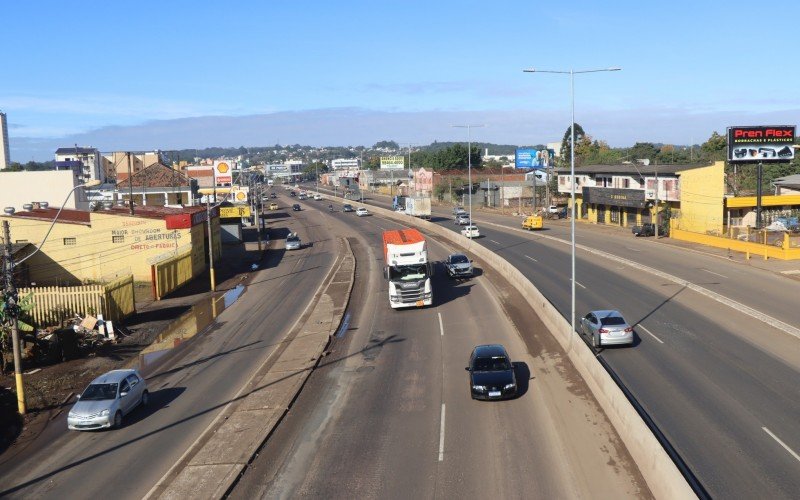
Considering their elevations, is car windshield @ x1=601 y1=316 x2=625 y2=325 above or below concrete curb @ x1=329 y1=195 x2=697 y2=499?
above

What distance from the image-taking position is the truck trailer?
36656mm

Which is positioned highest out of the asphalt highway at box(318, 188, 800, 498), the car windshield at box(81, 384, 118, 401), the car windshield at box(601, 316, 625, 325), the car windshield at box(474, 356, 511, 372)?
the car windshield at box(601, 316, 625, 325)

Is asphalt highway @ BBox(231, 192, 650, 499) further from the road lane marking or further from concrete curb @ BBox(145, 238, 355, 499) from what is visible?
the road lane marking

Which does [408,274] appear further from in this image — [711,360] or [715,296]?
[715,296]

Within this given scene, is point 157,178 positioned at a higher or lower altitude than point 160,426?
higher

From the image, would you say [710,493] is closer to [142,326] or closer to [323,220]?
→ [142,326]

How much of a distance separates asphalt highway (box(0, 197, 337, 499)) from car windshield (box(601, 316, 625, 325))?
14.7m

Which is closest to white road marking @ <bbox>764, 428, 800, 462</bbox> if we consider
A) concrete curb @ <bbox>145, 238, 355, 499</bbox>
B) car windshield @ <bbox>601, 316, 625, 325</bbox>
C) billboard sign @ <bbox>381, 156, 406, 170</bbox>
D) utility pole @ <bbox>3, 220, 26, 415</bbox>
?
concrete curb @ <bbox>145, 238, 355, 499</bbox>

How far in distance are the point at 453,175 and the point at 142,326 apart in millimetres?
126027

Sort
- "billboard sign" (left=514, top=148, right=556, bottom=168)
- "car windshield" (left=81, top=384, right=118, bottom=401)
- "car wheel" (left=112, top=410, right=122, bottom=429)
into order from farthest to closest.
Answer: "billboard sign" (left=514, top=148, right=556, bottom=168) < "car windshield" (left=81, top=384, right=118, bottom=401) < "car wheel" (left=112, top=410, right=122, bottom=429)

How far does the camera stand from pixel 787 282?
139 feet

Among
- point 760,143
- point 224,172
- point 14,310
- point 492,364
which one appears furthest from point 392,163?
point 492,364

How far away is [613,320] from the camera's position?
1099 inches

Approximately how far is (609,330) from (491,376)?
771cm
